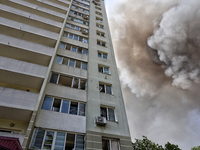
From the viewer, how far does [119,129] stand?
1091 centimetres

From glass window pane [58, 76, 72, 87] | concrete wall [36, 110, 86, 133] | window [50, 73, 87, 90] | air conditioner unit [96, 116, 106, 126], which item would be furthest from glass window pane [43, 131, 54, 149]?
glass window pane [58, 76, 72, 87]

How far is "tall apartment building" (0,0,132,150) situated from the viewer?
29.0 ft

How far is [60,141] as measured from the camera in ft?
29.4

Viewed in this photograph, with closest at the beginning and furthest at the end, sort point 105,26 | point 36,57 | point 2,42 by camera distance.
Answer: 1. point 2,42
2. point 36,57
3. point 105,26

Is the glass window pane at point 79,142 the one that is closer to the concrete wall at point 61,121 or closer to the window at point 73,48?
the concrete wall at point 61,121

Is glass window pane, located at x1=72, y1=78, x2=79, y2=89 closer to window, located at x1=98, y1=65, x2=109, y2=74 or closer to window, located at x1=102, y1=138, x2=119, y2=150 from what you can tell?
window, located at x1=98, y1=65, x2=109, y2=74

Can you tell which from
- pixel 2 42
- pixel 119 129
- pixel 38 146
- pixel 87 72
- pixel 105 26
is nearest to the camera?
pixel 38 146

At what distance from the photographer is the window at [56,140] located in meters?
8.49

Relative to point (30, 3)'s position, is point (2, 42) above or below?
below

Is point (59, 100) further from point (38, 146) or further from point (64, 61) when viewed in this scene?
point (64, 61)

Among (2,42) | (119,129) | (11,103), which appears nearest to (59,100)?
(11,103)

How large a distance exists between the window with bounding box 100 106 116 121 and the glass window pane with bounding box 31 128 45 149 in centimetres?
481

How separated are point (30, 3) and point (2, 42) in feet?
34.1

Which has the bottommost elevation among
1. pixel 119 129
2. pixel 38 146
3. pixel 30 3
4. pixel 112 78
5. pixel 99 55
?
pixel 38 146
